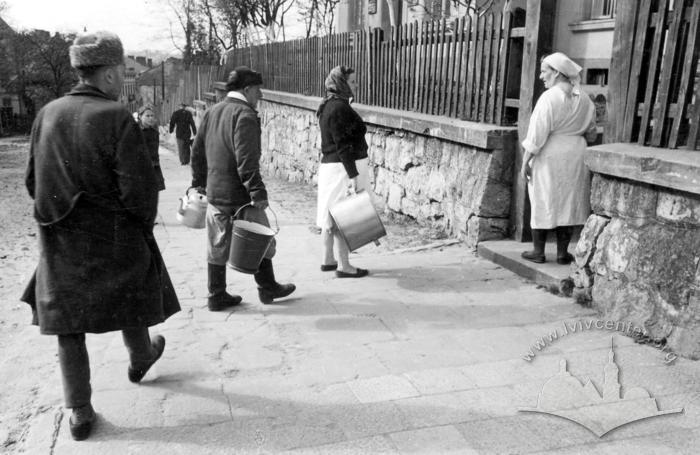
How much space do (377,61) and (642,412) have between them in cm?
651

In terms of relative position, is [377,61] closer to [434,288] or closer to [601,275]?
[434,288]

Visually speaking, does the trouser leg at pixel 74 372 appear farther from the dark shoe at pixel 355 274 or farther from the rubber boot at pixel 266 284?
the dark shoe at pixel 355 274

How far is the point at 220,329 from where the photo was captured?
4.20m

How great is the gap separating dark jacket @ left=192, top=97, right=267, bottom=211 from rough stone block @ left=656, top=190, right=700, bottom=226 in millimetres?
2420

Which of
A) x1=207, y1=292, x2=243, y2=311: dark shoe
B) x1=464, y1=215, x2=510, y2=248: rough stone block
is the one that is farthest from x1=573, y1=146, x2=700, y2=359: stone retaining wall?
x1=207, y1=292, x2=243, y2=311: dark shoe

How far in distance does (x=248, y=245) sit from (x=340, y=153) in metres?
1.28

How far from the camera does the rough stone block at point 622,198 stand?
380cm

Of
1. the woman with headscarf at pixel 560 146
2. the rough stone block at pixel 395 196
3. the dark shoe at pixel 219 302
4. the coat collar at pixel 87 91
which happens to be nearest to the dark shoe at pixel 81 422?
the coat collar at pixel 87 91

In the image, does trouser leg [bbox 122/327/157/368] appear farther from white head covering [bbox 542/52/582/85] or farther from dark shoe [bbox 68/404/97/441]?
white head covering [bbox 542/52/582/85]

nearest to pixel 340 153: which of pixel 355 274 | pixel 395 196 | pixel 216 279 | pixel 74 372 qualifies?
pixel 355 274

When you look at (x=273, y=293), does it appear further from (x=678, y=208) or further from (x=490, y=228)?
(x=678, y=208)

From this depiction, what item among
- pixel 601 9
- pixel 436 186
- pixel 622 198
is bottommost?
pixel 436 186

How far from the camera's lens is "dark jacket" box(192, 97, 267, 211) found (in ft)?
13.8

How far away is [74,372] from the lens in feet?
9.44
